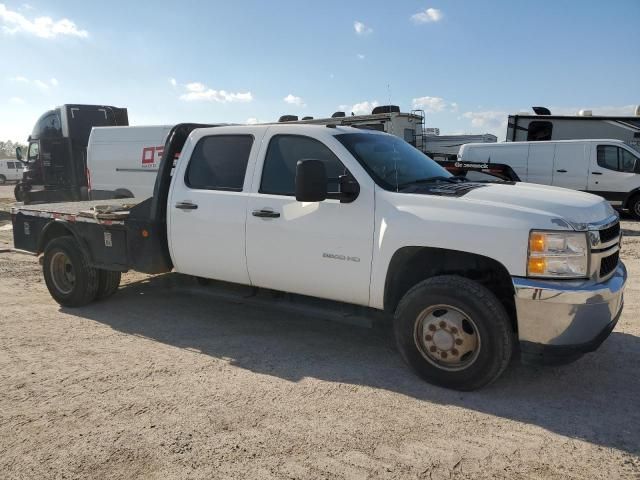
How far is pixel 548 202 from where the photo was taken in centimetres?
379

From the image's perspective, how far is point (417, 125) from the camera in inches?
740

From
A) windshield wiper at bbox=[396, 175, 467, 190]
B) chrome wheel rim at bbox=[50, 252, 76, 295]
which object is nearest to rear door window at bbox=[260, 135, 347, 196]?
windshield wiper at bbox=[396, 175, 467, 190]

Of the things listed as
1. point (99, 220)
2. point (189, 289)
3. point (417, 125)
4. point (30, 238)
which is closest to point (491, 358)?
point (189, 289)

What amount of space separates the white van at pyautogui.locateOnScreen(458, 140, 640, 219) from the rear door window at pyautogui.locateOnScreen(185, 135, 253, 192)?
12.6 meters

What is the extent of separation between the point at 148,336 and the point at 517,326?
3391 millimetres

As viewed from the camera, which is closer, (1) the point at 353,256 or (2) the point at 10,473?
(2) the point at 10,473

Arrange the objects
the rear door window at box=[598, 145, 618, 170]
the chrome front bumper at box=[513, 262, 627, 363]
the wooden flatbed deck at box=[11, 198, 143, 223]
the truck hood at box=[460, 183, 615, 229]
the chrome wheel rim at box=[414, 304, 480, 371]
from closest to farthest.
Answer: the chrome front bumper at box=[513, 262, 627, 363] → the truck hood at box=[460, 183, 615, 229] → the chrome wheel rim at box=[414, 304, 480, 371] → the wooden flatbed deck at box=[11, 198, 143, 223] → the rear door window at box=[598, 145, 618, 170]

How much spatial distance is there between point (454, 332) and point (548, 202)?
1140 mm

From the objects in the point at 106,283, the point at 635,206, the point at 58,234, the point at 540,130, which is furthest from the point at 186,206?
the point at 540,130

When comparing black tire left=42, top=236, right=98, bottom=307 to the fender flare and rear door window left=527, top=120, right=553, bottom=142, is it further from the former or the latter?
rear door window left=527, top=120, right=553, bottom=142

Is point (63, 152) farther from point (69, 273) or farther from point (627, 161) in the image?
point (627, 161)

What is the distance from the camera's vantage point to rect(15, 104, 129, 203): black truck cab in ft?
56.4

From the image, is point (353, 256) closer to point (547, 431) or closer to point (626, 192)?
point (547, 431)

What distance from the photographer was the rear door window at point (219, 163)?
16.3 feet
